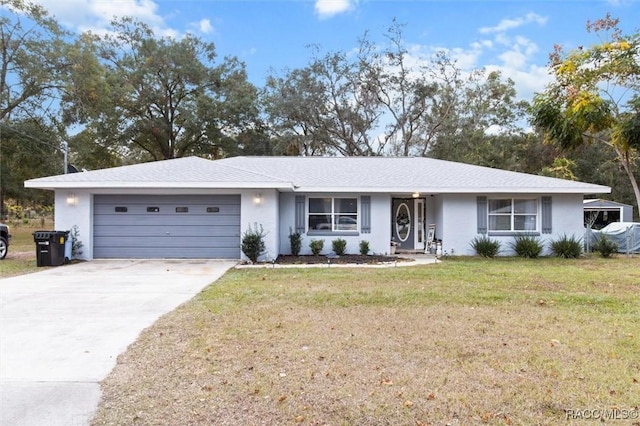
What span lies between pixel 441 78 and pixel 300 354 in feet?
92.2

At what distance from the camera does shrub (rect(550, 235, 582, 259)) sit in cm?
1332

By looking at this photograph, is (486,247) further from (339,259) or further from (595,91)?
(595,91)

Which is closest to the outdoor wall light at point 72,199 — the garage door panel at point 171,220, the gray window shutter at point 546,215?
the garage door panel at point 171,220

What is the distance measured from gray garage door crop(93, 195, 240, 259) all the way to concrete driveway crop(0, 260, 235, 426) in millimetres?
2030

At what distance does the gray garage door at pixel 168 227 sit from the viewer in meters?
12.8

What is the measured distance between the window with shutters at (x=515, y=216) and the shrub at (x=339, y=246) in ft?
16.9

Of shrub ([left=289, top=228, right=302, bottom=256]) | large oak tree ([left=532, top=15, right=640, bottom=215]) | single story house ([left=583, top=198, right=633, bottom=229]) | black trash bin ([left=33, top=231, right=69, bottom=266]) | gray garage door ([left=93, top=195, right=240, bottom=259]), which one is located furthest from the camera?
single story house ([left=583, top=198, right=633, bottom=229])

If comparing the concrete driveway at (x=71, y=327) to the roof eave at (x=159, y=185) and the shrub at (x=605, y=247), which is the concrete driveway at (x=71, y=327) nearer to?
the roof eave at (x=159, y=185)

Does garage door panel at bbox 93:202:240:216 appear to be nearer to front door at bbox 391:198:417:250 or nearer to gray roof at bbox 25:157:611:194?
gray roof at bbox 25:157:611:194

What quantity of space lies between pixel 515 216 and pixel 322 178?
6818mm

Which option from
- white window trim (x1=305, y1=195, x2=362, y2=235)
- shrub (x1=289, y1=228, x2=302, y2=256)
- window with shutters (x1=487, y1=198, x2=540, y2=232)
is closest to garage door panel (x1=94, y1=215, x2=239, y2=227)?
shrub (x1=289, y1=228, x2=302, y2=256)

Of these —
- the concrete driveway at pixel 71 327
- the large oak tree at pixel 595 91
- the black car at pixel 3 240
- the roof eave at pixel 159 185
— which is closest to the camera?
the concrete driveway at pixel 71 327

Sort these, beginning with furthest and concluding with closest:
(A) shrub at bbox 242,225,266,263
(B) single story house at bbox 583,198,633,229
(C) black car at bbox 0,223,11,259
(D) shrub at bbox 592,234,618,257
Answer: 1. (B) single story house at bbox 583,198,633,229
2. (D) shrub at bbox 592,234,618,257
3. (C) black car at bbox 0,223,11,259
4. (A) shrub at bbox 242,225,266,263

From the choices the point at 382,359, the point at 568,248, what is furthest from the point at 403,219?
the point at 382,359
